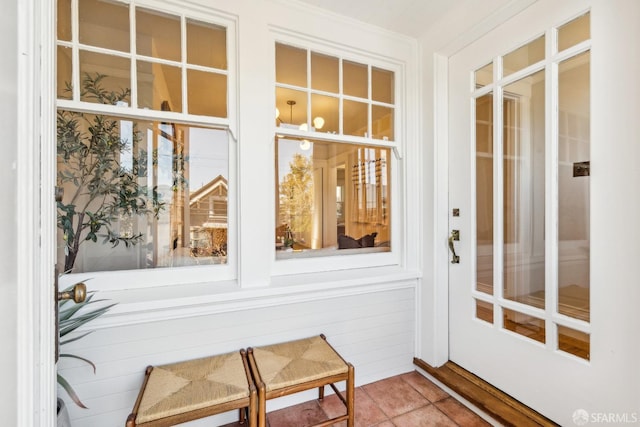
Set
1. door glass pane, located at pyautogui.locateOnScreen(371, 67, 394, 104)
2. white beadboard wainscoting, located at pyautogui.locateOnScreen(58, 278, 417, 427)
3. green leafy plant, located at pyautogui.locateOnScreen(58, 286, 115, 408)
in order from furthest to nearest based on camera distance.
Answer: door glass pane, located at pyautogui.locateOnScreen(371, 67, 394, 104), white beadboard wainscoting, located at pyautogui.locateOnScreen(58, 278, 417, 427), green leafy plant, located at pyautogui.locateOnScreen(58, 286, 115, 408)

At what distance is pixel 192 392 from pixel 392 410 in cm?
119

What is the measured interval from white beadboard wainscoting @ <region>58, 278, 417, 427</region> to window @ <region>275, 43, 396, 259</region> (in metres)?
0.36

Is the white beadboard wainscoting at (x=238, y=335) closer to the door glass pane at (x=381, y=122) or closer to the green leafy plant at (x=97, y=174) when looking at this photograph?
the green leafy plant at (x=97, y=174)

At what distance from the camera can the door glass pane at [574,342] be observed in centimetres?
141

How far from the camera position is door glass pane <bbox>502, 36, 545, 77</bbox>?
1596mm

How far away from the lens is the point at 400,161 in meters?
2.30

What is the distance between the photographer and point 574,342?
57.6 inches

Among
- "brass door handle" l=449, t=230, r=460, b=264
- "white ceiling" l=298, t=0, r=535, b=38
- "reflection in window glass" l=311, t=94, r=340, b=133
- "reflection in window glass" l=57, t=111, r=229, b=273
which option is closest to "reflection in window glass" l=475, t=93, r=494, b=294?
"brass door handle" l=449, t=230, r=460, b=264

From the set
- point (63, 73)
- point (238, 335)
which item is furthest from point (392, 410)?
point (63, 73)

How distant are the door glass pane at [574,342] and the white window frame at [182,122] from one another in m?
1.77

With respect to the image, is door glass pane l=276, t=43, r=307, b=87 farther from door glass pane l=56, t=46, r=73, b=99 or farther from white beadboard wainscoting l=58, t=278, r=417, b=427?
white beadboard wainscoting l=58, t=278, r=417, b=427

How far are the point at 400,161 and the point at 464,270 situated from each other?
906 mm

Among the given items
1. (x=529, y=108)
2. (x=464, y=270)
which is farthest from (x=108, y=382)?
(x=529, y=108)
